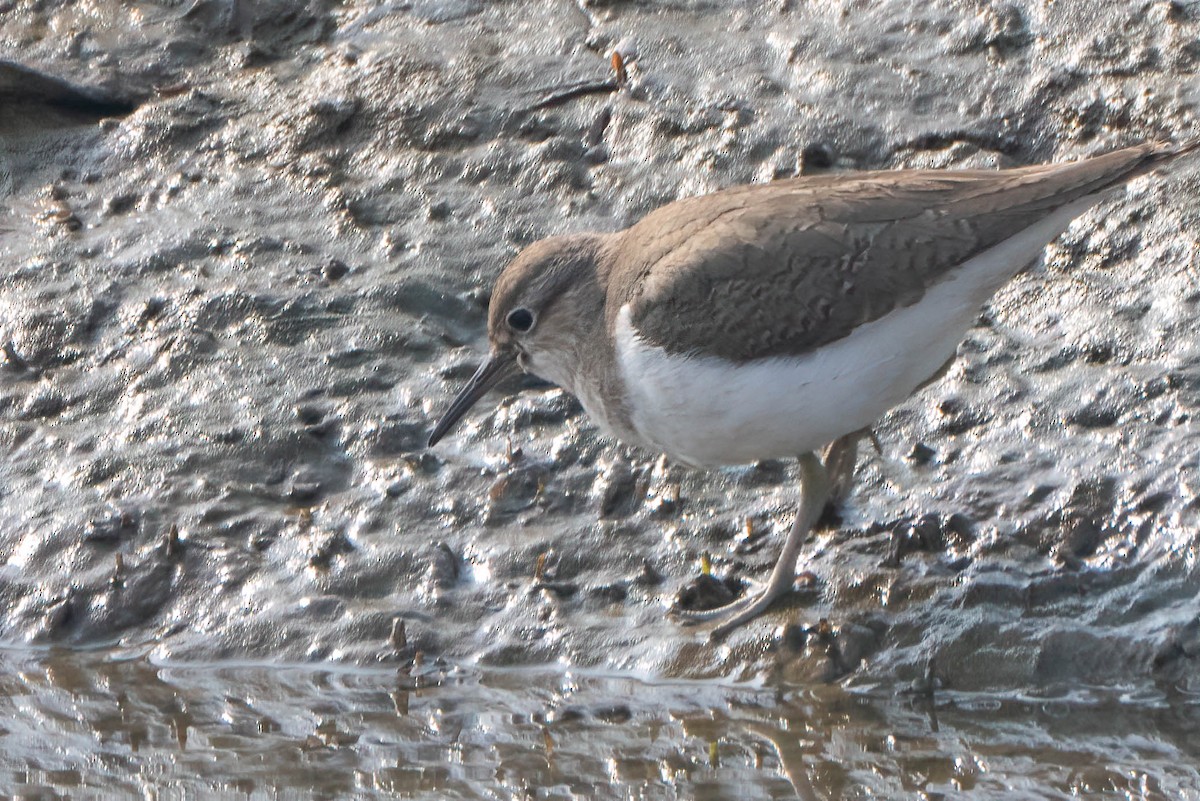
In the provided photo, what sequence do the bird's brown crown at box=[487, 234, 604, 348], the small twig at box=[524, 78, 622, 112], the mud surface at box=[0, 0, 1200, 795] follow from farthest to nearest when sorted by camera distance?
1. the small twig at box=[524, 78, 622, 112]
2. the bird's brown crown at box=[487, 234, 604, 348]
3. the mud surface at box=[0, 0, 1200, 795]

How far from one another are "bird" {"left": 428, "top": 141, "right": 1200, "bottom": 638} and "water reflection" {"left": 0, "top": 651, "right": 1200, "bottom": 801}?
2.14 ft

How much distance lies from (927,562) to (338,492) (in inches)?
115

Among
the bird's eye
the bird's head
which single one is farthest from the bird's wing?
the bird's eye

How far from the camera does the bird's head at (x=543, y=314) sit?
7113mm

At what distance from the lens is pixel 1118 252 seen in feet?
25.9

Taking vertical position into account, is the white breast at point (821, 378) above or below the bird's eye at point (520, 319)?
below

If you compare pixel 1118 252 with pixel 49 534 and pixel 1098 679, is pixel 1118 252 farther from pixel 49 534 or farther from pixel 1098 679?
pixel 49 534

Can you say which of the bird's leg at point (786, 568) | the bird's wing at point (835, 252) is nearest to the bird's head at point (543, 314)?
the bird's wing at point (835, 252)

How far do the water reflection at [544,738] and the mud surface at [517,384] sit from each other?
141mm

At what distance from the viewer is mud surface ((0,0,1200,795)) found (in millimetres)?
6582

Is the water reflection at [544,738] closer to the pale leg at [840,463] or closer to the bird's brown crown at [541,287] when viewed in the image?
the pale leg at [840,463]

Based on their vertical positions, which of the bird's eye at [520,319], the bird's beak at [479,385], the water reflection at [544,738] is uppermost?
the bird's eye at [520,319]

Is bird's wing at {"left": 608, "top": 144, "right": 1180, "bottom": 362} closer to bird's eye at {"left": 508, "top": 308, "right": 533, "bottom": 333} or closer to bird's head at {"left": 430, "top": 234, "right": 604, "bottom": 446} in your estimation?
bird's head at {"left": 430, "top": 234, "right": 604, "bottom": 446}

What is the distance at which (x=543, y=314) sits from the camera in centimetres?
719
